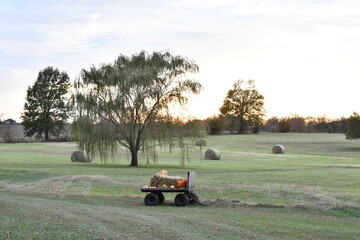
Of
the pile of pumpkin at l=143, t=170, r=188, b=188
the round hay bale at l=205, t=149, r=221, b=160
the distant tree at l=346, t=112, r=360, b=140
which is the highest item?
the distant tree at l=346, t=112, r=360, b=140

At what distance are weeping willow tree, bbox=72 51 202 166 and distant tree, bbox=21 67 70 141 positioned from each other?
58434 millimetres

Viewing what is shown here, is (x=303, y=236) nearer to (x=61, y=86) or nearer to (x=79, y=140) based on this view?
(x=79, y=140)

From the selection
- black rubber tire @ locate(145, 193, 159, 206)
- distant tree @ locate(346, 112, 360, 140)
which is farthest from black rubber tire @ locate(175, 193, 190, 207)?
distant tree @ locate(346, 112, 360, 140)

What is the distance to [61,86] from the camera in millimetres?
99625

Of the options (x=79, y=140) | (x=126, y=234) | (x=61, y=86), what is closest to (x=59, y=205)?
(x=126, y=234)

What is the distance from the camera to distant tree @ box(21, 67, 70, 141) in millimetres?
94250

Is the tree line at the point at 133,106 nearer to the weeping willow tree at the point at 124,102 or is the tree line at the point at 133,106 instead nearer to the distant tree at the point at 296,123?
the weeping willow tree at the point at 124,102

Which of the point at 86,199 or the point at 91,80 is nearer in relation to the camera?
the point at 86,199

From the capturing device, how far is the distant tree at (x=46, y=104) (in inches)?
3711

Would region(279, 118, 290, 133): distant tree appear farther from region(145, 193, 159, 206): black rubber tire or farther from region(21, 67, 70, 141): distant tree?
region(145, 193, 159, 206): black rubber tire

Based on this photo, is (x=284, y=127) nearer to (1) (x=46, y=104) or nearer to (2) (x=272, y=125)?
(2) (x=272, y=125)

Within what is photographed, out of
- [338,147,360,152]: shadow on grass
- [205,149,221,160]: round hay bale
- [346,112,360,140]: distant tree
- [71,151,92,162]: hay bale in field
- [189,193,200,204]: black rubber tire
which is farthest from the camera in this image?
[346,112,360,140]: distant tree

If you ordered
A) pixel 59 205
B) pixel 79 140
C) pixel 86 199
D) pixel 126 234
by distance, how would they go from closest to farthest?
1. pixel 126 234
2. pixel 59 205
3. pixel 86 199
4. pixel 79 140

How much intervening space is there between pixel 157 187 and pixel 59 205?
10.4 feet
